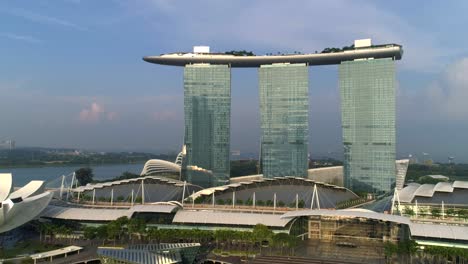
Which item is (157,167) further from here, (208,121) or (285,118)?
(285,118)

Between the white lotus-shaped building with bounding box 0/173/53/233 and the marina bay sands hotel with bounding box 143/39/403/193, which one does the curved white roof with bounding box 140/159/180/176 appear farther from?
the white lotus-shaped building with bounding box 0/173/53/233

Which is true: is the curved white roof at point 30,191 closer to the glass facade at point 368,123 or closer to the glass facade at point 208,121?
the glass facade at point 208,121

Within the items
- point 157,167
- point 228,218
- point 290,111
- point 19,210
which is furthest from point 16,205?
point 290,111

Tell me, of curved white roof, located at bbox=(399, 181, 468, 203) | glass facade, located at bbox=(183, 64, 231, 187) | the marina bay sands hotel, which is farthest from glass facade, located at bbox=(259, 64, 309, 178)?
curved white roof, located at bbox=(399, 181, 468, 203)

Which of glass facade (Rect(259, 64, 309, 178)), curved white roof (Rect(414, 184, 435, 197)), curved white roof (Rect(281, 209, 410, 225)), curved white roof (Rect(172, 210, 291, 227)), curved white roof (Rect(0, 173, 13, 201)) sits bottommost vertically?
curved white roof (Rect(172, 210, 291, 227))

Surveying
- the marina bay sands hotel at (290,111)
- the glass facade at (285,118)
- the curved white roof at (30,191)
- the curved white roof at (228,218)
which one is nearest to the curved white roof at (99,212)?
the curved white roof at (228,218)

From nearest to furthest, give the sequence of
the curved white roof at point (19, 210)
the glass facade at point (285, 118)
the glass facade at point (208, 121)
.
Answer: the curved white roof at point (19, 210) → the glass facade at point (285, 118) → the glass facade at point (208, 121)
